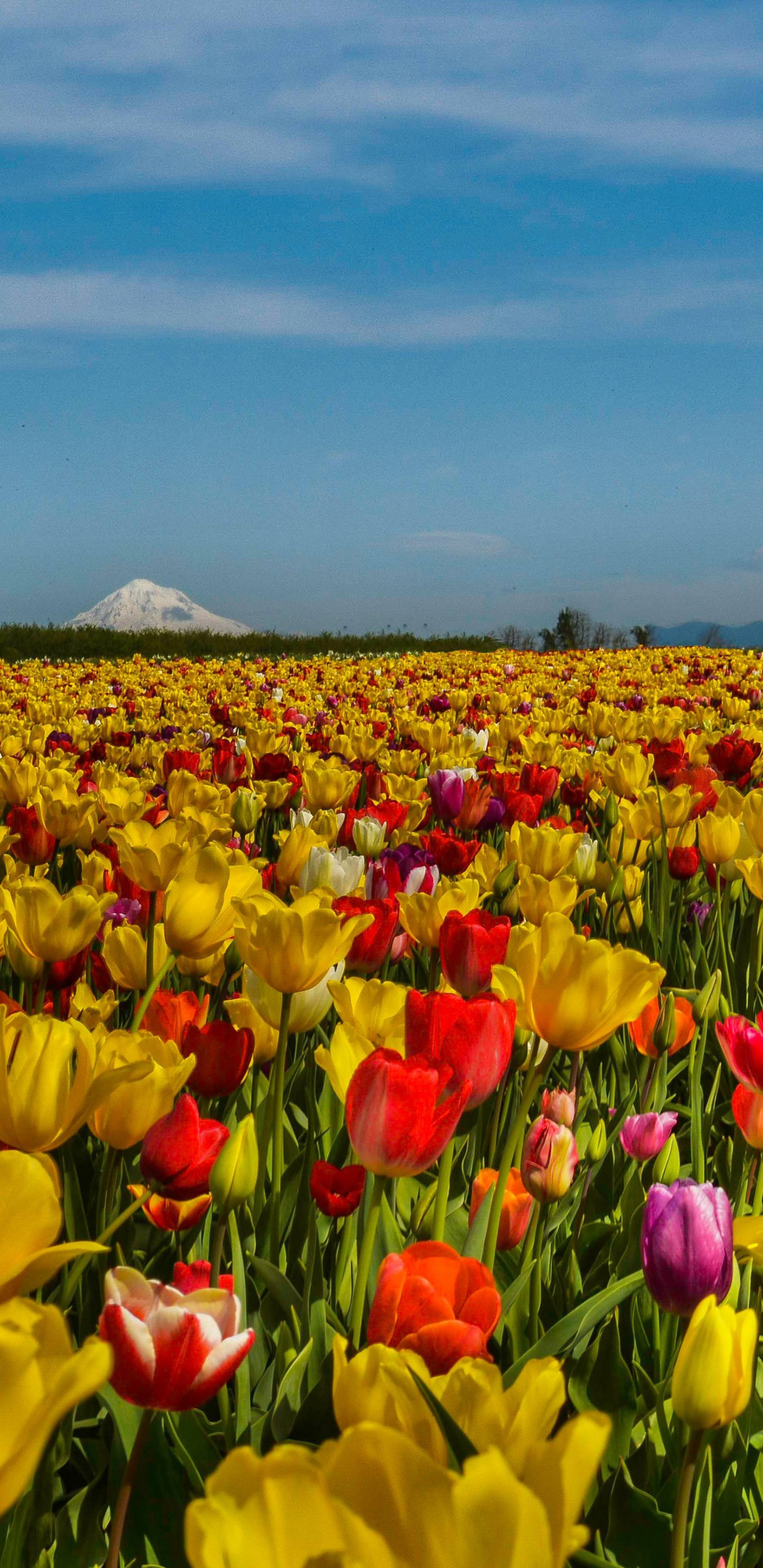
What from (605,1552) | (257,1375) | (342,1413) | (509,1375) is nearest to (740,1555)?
(605,1552)

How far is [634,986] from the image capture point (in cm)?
133

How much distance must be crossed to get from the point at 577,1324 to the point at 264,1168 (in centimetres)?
65

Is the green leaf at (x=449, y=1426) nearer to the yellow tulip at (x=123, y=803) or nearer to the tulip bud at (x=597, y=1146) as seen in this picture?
the tulip bud at (x=597, y=1146)

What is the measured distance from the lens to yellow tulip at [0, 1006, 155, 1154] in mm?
1088

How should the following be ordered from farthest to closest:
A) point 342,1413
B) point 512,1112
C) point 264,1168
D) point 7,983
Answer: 1. point 7,983
2. point 512,1112
3. point 264,1168
4. point 342,1413

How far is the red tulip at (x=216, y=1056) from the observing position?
1.53m

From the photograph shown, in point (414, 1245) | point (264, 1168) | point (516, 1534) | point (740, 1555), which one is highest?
point (516, 1534)

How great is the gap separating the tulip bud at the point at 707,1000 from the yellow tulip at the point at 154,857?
108cm

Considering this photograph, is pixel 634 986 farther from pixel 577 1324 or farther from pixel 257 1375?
pixel 257 1375

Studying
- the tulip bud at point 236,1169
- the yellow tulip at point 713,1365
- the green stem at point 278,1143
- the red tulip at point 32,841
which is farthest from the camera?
the red tulip at point 32,841

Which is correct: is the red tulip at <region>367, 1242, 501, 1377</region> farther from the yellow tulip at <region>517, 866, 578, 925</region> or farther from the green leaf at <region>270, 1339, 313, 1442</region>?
the yellow tulip at <region>517, 866, 578, 925</region>

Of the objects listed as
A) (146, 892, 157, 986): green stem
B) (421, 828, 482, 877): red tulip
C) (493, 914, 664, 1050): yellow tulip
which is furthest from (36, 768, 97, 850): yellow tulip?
(493, 914, 664, 1050): yellow tulip

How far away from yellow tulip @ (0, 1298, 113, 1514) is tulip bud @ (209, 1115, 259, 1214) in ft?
2.43

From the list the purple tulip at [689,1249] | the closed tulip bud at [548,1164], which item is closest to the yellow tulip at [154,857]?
the closed tulip bud at [548,1164]
